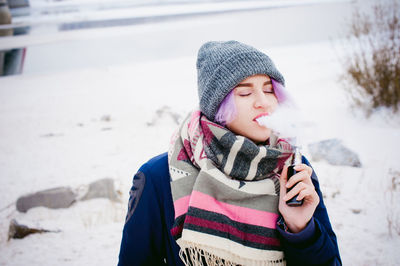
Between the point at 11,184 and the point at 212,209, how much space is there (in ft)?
12.4

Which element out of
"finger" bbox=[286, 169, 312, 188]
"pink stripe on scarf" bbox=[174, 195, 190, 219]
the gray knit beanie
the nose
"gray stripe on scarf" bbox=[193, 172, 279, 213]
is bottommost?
"pink stripe on scarf" bbox=[174, 195, 190, 219]

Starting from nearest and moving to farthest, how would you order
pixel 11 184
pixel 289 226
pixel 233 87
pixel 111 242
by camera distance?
1. pixel 289 226
2. pixel 233 87
3. pixel 111 242
4. pixel 11 184

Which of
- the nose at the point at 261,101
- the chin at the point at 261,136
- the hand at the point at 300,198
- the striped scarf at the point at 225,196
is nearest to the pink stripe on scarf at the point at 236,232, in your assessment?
the striped scarf at the point at 225,196

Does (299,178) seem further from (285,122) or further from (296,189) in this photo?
(285,122)

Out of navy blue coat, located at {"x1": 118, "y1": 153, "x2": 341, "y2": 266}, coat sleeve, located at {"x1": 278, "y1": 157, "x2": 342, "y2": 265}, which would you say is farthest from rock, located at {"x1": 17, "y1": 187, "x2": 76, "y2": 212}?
coat sleeve, located at {"x1": 278, "y1": 157, "x2": 342, "y2": 265}

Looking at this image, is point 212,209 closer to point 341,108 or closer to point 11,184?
point 11,184

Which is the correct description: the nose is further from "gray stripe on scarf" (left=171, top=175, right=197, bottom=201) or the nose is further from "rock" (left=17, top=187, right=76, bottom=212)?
"rock" (left=17, top=187, right=76, bottom=212)

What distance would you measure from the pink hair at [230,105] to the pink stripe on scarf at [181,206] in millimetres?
395

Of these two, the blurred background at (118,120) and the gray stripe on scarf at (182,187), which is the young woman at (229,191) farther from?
the blurred background at (118,120)

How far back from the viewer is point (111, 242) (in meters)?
2.50

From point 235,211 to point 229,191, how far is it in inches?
3.6

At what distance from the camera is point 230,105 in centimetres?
115

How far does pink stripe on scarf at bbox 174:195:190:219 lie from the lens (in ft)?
3.61

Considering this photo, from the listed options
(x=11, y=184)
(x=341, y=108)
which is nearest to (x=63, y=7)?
(x=11, y=184)
